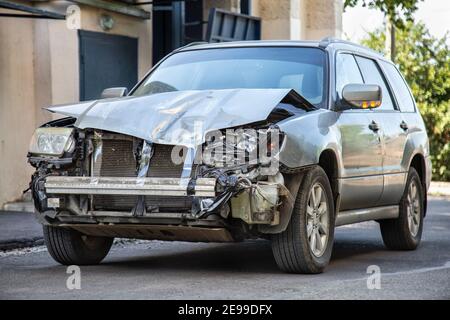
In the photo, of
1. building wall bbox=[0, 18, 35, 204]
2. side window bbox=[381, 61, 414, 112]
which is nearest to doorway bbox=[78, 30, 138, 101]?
building wall bbox=[0, 18, 35, 204]

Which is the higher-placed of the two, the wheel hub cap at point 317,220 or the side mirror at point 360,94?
the side mirror at point 360,94

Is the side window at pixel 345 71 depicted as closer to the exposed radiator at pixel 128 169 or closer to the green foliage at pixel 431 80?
the exposed radiator at pixel 128 169

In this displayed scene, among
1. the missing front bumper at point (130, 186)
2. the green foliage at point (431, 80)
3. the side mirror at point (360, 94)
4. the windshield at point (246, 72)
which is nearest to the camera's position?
the missing front bumper at point (130, 186)

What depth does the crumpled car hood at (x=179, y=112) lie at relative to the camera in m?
7.89

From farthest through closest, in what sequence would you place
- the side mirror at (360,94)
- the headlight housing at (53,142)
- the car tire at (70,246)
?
the side mirror at (360,94) → the car tire at (70,246) → the headlight housing at (53,142)

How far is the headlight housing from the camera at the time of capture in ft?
27.1

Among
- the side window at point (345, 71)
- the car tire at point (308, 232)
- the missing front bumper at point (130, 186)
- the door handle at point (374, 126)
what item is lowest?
the car tire at point (308, 232)

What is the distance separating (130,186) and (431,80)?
22.4m

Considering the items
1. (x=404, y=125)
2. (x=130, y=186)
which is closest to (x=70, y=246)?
(x=130, y=186)

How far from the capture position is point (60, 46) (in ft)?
53.2

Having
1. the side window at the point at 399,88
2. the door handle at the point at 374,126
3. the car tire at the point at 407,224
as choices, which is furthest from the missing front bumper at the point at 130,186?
the side window at the point at 399,88

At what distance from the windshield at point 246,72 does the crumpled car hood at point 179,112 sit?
685 millimetres

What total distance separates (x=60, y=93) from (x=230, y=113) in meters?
8.58
